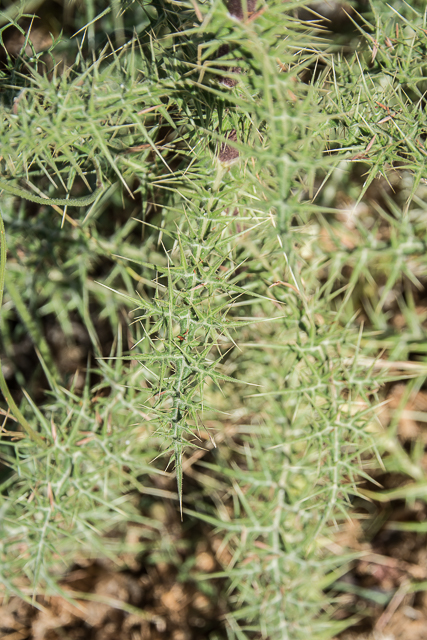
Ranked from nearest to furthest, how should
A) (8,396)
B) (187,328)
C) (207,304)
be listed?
1. (187,328)
2. (207,304)
3. (8,396)

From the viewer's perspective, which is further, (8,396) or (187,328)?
(8,396)

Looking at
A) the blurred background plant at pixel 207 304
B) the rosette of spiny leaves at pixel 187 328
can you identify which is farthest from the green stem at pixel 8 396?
the rosette of spiny leaves at pixel 187 328

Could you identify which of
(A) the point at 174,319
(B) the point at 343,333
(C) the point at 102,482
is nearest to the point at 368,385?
(B) the point at 343,333

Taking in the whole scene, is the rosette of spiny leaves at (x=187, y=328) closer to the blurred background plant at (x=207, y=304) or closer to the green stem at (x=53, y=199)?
the blurred background plant at (x=207, y=304)

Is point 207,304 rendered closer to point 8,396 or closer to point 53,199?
point 53,199

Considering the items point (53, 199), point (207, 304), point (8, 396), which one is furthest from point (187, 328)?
point (8, 396)

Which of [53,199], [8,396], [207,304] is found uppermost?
[53,199]

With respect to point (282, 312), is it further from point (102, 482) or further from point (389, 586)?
point (389, 586)

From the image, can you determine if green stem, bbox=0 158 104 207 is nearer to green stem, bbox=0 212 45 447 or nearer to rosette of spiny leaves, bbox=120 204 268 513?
green stem, bbox=0 212 45 447
